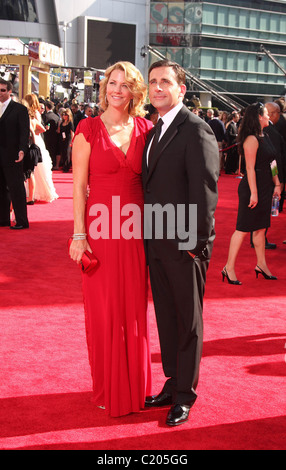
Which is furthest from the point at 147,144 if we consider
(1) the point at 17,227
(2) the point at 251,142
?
(1) the point at 17,227

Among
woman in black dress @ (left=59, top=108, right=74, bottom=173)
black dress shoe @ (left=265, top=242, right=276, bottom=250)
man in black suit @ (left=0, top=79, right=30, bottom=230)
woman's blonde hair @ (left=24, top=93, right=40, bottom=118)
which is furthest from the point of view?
woman in black dress @ (left=59, top=108, right=74, bottom=173)

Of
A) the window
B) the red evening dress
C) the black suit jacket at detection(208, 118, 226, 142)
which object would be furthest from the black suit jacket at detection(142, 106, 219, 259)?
the window

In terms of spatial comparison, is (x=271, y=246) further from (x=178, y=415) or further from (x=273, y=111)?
(x=178, y=415)

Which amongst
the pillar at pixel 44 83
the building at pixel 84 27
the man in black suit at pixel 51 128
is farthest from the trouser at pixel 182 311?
the building at pixel 84 27

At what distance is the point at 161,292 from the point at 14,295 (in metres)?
2.77

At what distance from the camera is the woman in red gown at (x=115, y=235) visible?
3434 millimetres

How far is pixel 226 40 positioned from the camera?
68.1m

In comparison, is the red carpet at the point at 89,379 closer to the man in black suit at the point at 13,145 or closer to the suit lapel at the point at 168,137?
the suit lapel at the point at 168,137

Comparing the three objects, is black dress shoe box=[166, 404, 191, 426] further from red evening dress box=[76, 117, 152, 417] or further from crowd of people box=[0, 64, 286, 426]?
red evening dress box=[76, 117, 152, 417]

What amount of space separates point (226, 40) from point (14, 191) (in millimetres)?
63270

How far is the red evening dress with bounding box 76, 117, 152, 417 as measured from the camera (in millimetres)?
3441

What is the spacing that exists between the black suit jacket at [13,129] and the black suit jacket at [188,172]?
5.76 meters

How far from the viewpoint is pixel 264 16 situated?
70.5 metres

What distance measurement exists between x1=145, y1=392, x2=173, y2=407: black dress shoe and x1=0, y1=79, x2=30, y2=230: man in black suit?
18.7 feet
